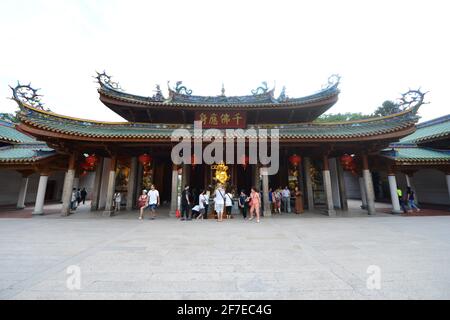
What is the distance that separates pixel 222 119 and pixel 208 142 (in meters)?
3.36

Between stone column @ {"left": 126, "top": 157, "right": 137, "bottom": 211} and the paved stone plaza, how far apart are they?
5.88 metres

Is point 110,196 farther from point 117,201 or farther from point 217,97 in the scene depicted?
point 217,97

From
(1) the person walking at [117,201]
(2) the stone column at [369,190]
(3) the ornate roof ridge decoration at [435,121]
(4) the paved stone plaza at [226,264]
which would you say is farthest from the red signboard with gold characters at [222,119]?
(3) the ornate roof ridge decoration at [435,121]

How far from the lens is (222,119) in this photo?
12.8 meters

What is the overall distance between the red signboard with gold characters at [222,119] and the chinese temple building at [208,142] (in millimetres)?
68

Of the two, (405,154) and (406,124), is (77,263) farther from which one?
(405,154)

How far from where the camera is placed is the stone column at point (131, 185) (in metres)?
12.6

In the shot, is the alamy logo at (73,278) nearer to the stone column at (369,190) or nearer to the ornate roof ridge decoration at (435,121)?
the stone column at (369,190)

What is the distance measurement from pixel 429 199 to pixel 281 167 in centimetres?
1211

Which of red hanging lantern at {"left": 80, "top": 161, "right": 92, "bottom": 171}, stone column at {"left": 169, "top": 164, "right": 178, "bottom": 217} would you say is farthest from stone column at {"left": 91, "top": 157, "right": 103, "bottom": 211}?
stone column at {"left": 169, "top": 164, "right": 178, "bottom": 217}

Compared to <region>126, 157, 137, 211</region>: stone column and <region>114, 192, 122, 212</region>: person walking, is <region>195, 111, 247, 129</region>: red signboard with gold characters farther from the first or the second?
<region>114, 192, 122, 212</region>: person walking

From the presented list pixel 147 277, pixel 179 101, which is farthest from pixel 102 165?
pixel 147 277

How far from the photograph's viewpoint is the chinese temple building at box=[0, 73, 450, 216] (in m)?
9.84

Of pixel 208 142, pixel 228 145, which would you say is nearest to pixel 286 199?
pixel 228 145
